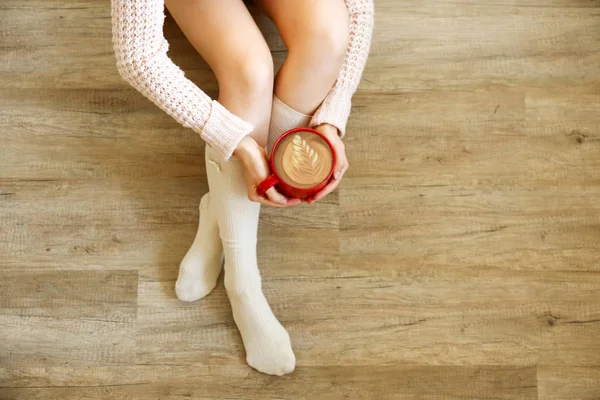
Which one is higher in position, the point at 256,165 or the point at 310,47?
the point at 310,47

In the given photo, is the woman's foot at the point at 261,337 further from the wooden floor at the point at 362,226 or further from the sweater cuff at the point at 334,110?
the sweater cuff at the point at 334,110

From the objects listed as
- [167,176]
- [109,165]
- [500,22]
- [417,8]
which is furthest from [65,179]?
[500,22]

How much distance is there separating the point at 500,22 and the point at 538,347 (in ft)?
2.32

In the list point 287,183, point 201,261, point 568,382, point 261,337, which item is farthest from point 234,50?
point 568,382

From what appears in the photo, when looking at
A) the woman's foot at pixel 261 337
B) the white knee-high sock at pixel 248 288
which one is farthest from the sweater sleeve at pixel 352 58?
the woman's foot at pixel 261 337

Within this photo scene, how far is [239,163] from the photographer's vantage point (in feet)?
3.53

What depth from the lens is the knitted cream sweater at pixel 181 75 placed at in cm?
93

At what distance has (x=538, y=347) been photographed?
1.23 metres

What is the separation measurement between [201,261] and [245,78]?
1.34ft

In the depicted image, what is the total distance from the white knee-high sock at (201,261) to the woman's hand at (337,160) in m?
0.29

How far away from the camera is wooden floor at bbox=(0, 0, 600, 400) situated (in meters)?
1.23

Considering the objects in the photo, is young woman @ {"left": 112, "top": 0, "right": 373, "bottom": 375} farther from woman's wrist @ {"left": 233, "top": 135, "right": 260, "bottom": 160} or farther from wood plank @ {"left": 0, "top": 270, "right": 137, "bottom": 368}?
wood plank @ {"left": 0, "top": 270, "right": 137, "bottom": 368}

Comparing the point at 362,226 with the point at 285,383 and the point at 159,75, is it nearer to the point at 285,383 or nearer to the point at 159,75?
the point at 285,383

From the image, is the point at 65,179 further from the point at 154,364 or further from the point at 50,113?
the point at 154,364
